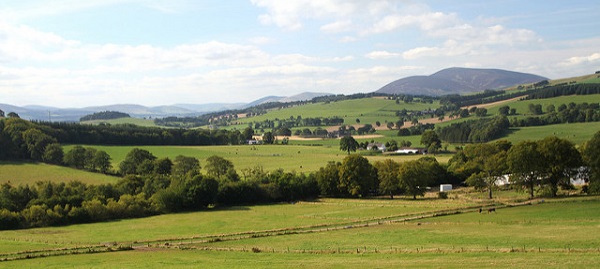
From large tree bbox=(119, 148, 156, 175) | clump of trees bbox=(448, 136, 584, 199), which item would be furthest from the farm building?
large tree bbox=(119, 148, 156, 175)

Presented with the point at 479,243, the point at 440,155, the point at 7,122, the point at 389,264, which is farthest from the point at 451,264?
the point at 7,122

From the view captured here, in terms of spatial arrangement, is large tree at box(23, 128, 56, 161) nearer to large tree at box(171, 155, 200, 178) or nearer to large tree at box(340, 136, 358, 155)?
large tree at box(171, 155, 200, 178)

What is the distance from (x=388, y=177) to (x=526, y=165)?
67.6ft

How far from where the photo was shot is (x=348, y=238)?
47844 millimetres

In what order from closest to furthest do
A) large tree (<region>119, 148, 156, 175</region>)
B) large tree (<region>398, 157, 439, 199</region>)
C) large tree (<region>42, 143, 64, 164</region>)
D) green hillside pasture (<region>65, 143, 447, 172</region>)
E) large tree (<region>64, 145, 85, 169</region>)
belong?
large tree (<region>398, 157, 439, 199</region>), large tree (<region>119, 148, 156, 175</region>), large tree (<region>64, 145, 85, 169</region>), large tree (<region>42, 143, 64, 164</region>), green hillside pasture (<region>65, 143, 447, 172</region>)

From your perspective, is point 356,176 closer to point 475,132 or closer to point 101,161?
point 101,161

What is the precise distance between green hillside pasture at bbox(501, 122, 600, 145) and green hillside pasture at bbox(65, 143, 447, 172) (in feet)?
124

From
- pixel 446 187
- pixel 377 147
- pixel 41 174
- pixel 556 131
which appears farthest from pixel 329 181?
pixel 556 131

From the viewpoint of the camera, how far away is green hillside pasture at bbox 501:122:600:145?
144625 millimetres

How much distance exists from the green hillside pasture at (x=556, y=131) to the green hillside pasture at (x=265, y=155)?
37885mm

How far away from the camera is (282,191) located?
8825 centimetres

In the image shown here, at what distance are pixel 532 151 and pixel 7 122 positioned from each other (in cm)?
12000

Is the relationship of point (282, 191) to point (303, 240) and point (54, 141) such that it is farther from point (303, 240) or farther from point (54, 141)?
point (54, 141)

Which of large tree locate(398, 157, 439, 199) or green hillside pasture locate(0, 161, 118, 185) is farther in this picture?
green hillside pasture locate(0, 161, 118, 185)
